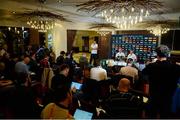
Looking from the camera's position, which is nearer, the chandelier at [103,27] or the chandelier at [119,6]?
the chandelier at [119,6]

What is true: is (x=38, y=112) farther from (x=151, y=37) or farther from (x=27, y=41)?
(x=151, y=37)

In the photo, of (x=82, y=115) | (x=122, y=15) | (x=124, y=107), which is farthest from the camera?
(x=122, y=15)

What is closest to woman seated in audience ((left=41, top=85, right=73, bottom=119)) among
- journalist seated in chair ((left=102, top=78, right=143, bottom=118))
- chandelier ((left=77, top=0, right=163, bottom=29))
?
journalist seated in chair ((left=102, top=78, right=143, bottom=118))

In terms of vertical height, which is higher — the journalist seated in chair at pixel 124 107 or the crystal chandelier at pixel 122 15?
the crystal chandelier at pixel 122 15

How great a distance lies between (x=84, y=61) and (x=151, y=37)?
5.46m

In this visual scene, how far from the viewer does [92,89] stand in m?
4.24

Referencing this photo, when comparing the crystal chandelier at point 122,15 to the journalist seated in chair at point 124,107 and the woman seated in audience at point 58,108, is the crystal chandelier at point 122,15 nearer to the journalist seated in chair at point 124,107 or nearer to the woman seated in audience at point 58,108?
the journalist seated in chair at point 124,107

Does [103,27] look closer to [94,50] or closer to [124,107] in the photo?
[94,50]

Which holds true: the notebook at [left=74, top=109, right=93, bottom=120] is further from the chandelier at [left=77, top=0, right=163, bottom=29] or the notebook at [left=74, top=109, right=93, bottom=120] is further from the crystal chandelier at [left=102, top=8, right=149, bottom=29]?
the crystal chandelier at [left=102, top=8, right=149, bottom=29]

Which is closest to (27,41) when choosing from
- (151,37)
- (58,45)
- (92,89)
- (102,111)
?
(58,45)

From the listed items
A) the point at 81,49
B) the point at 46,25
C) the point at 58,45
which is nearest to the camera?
the point at 46,25

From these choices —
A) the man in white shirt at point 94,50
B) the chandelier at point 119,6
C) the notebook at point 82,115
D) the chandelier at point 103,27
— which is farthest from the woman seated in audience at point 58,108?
the man in white shirt at point 94,50

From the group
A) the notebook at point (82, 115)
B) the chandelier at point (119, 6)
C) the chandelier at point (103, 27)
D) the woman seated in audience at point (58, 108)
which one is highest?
the chandelier at point (119, 6)

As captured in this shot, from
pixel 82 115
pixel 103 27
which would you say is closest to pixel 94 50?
pixel 103 27
